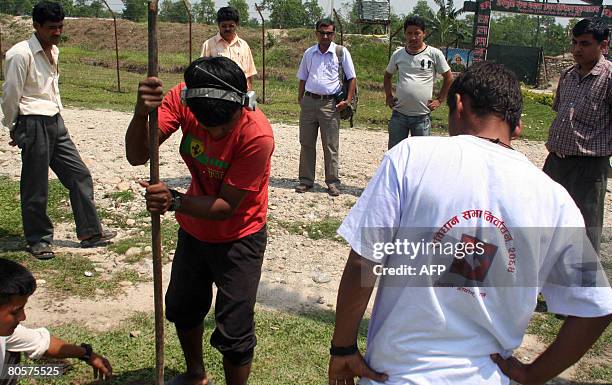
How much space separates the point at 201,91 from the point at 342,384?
1361 millimetres

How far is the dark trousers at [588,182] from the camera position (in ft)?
14.3

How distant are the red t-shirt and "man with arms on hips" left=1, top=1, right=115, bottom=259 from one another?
2218 millimetres

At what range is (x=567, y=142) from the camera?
436 cm

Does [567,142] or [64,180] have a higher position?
[567,142]

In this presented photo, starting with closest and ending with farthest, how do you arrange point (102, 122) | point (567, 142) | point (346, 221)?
1. point (346, 221)
2. point (567, 142)
3. point (102, 122)

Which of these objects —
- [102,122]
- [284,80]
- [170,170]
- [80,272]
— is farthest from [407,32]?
[284,80]

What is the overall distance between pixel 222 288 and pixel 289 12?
→ 5861cm

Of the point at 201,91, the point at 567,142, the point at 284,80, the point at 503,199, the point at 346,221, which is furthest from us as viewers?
the point at 284,80

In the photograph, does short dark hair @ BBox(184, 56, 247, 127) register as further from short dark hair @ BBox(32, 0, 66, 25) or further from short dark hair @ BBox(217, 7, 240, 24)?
short dark hair @ BBox(217, 7, 240, 24)

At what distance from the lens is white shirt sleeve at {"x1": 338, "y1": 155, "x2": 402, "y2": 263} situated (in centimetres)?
160

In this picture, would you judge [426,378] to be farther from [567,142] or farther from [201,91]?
[567,142]

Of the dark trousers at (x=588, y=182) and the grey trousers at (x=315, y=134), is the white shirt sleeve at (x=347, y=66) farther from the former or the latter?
the dark trousers at (x=588, y=182)

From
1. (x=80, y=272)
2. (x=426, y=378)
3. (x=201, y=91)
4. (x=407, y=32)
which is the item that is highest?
(x=407, y=32)

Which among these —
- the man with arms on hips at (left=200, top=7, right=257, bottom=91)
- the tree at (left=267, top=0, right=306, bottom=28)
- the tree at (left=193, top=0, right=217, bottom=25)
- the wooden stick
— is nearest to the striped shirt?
the wooden stick
